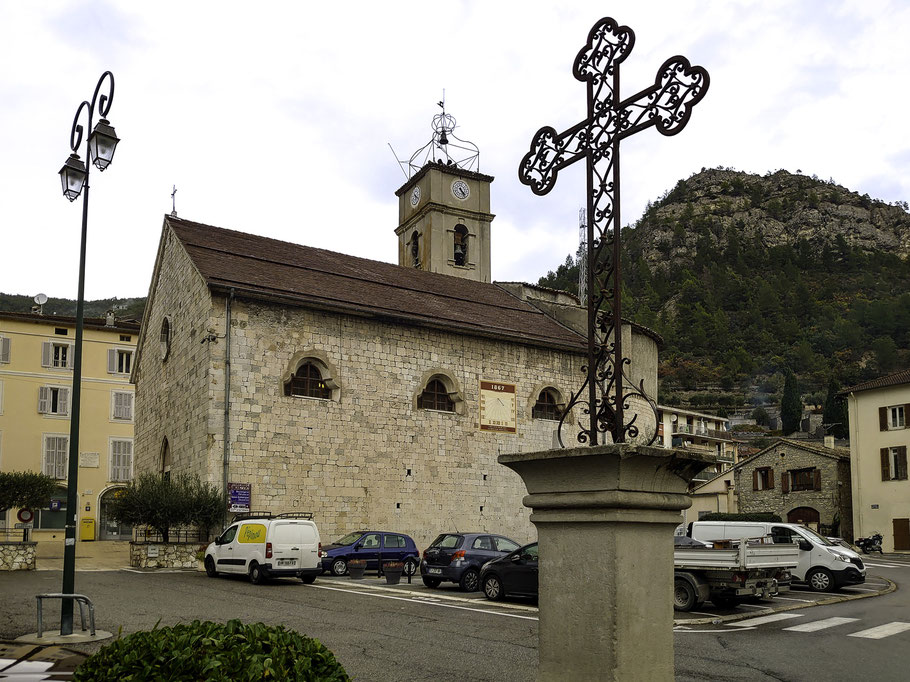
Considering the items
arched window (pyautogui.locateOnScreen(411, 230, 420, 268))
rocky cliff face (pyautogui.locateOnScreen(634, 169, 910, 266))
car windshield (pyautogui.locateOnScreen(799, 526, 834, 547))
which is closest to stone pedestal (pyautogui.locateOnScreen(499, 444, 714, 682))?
car windshield (pyautogui.locateOnScreen(799, 526, 834, 547))

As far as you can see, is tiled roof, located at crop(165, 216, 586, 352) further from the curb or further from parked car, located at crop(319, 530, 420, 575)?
the curb

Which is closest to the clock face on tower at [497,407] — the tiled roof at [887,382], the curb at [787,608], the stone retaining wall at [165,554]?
the stone retaining wall at [165,554]

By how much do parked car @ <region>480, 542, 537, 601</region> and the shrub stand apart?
12059 millimetres

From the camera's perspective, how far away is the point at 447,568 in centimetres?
1784

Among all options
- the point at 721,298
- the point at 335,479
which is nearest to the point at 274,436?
the point at 335,479

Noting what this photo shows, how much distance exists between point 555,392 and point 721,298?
76230 mm

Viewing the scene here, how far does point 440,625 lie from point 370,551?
397 inches

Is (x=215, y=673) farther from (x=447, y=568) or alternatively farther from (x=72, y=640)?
(x=447, y=568)

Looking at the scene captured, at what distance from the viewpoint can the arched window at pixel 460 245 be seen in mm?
38969

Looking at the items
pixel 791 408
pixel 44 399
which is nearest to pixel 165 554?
pixel 44 399

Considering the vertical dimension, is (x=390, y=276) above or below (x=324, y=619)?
above

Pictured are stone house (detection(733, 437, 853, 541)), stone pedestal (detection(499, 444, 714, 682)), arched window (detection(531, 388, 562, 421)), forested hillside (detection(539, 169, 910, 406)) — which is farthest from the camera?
forested hillside (detection(539, 169, 910, 406))

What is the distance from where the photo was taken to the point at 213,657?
11.1ft

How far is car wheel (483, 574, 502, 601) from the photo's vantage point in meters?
16.0
